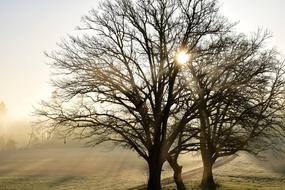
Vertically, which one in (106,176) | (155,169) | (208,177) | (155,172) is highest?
→ (106,176)

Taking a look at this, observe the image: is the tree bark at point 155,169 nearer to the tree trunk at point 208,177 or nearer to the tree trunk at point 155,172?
the tree trunk at point 155,172

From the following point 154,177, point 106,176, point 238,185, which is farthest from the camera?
point 106,176

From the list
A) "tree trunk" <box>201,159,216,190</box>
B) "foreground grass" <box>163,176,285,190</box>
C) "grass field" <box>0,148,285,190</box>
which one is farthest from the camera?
"grass field" <box>0,148,285,190</box>

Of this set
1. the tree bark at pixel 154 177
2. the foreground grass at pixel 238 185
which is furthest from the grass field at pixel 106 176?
the tree bark at pixel 154 177

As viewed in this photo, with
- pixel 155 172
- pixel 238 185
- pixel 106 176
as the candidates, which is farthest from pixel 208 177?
pixel 106 176

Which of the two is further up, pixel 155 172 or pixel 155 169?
pixel 155 169

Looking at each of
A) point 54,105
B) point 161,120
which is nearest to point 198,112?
point 161,120

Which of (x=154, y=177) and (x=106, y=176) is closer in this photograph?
(x=154, y=177)

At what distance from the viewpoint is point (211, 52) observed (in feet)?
68.0

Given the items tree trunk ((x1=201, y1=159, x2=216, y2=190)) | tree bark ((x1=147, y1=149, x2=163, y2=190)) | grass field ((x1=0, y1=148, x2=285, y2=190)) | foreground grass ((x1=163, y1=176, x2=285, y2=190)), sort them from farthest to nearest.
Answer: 1. grass field ((x1=0, y1=148, x2=285, y2=190))
2. tree trunk ((x1=201, y1=159, x2=216, y2=190))
3. foreground grass ((x1=163, y1=176, x2=285, y2=190))
4. tree bark ((x1=147, y1=149, x2=163, y2=190))

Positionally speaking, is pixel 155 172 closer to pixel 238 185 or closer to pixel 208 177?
pixel 208 177

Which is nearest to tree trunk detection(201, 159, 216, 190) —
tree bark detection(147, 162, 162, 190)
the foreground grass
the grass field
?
the foreground grass

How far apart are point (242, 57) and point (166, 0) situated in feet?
16.3

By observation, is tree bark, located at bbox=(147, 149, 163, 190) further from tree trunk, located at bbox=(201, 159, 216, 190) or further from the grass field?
tree trunk, located at bbox=(201, 159, 216, 190)
